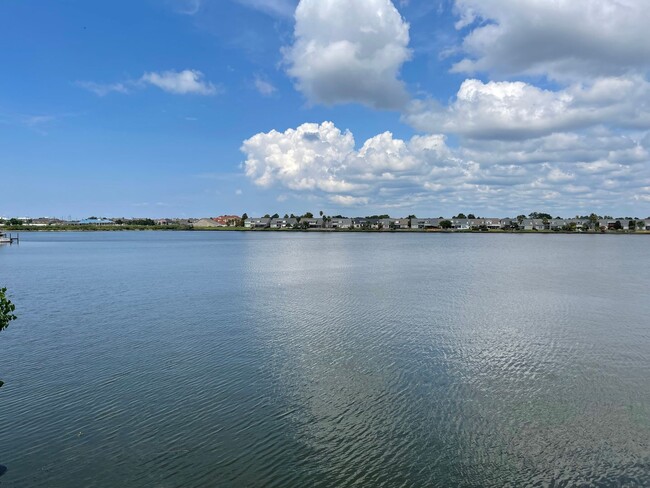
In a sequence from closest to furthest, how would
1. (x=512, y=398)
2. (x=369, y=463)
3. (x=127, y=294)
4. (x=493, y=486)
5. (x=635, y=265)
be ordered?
(x=493, y=486) < (x=369, y=463) < (x=512, y=398) < (x=127, y=294) < (x=635, y=265)

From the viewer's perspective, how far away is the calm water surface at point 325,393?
9.44m

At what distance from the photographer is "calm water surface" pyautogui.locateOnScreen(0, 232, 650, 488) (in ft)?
31.0

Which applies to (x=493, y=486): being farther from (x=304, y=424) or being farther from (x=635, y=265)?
(x=635, y=265)

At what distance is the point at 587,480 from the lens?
901cm

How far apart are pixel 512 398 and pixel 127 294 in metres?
26.9

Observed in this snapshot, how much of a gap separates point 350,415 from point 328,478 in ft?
9.36

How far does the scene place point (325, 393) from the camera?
13.4 m

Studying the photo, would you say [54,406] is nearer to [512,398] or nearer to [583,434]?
[512,398]

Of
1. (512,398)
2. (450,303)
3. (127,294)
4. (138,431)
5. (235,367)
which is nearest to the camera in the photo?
(138,431)

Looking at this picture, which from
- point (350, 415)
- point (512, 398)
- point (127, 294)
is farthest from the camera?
point (127, 294)

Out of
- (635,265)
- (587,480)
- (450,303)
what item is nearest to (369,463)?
(587,480)

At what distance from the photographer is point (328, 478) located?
29.7 feet

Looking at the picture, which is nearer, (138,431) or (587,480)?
(587,480)

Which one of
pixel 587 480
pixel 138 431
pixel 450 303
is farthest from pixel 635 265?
pixel 138 431
